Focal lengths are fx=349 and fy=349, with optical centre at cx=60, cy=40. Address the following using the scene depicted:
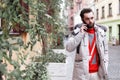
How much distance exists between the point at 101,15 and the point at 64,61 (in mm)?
32940

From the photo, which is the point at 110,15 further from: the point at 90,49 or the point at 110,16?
the point at 90,49

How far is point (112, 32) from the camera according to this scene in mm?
36875

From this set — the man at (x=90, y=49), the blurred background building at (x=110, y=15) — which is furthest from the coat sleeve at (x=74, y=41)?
the blurred background building at (x=110, y=15)

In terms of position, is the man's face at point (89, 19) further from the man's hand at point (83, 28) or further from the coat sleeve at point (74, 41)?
the coat sleeve at point (74, 41)

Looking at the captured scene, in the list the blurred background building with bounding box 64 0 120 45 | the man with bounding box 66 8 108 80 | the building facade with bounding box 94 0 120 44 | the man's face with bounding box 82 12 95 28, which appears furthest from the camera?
the building facade with bounding box 94 0 120 44

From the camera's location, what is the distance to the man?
11.8ft

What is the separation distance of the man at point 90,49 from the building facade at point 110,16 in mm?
30966

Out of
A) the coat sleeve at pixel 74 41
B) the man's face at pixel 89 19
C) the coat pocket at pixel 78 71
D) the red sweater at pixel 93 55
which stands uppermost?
the man's face at pixel 89 19

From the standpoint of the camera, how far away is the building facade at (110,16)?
3499 centimetres

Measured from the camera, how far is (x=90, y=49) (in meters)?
3.64

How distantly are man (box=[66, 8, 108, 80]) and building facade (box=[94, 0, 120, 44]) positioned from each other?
3097 cm

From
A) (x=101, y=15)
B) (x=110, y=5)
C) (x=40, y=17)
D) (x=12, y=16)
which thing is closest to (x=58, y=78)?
(x=40, y=17)

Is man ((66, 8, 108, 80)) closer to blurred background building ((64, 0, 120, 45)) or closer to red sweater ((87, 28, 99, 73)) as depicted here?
red sweater ((87, 28, 99, 73))

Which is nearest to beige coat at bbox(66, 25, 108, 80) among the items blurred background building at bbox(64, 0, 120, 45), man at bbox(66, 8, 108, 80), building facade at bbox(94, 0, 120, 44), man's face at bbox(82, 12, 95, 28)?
man at bbox(66, 8, 108, 80)
